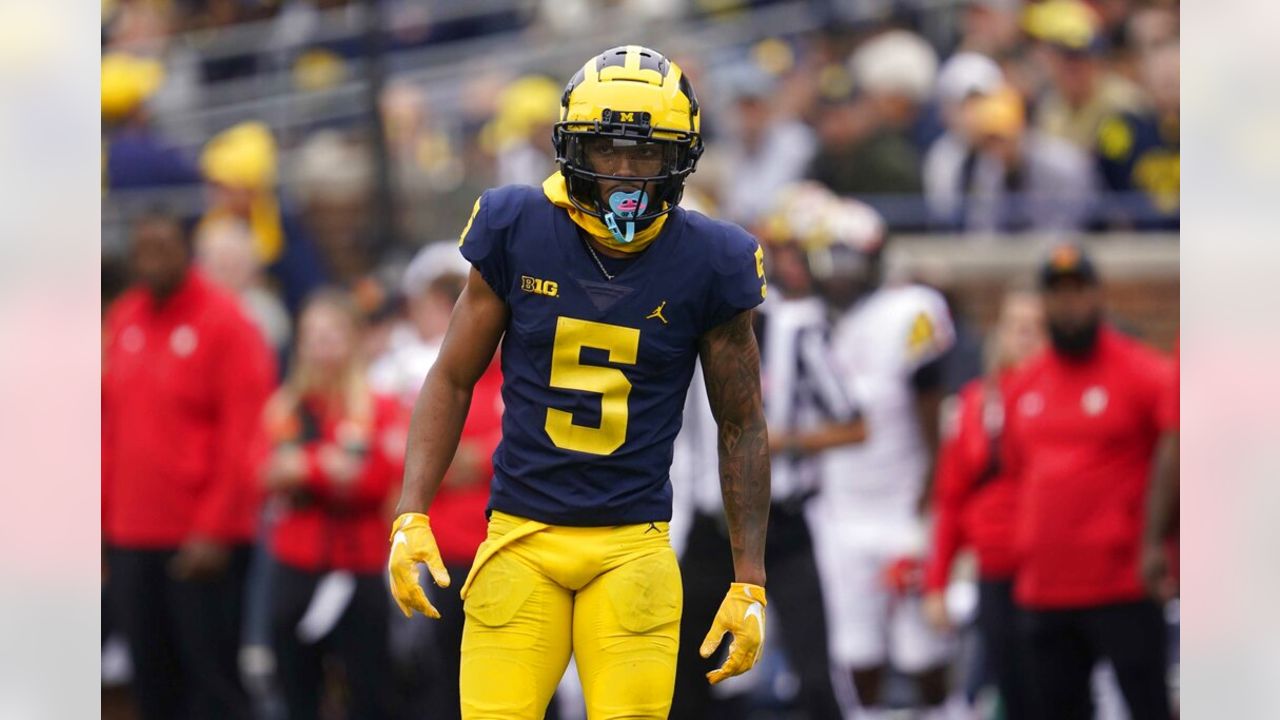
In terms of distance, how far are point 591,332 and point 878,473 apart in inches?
192

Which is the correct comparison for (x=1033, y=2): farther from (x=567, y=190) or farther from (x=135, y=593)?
(x=567, y=190)

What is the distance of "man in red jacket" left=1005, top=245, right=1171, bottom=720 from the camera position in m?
8.20

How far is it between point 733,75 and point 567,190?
805 cm

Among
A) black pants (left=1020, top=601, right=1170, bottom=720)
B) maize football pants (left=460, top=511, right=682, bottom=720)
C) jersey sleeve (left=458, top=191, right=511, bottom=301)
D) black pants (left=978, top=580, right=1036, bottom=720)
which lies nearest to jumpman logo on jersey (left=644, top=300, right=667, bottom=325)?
jersey sleeve (left=458, top=191, right=511, bottom=301)

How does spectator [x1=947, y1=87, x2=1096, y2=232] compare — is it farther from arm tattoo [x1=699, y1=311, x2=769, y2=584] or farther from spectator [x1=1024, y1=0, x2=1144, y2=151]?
arm tattoo [x1=699, y1=311, x2=769, y2=584]

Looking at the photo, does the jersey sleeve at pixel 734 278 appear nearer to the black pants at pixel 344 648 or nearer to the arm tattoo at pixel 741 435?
the arm tattoo at pixel 741 435

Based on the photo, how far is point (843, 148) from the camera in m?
12.1

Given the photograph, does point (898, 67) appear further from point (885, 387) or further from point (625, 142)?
point (625, 142)

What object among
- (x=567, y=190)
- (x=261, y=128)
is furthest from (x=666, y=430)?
(x=261, y=128)

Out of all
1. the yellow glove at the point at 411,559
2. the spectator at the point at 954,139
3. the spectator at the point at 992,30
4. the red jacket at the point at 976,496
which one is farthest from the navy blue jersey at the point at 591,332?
the spectator at the point at 992,30

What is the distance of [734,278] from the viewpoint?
5.19 meters

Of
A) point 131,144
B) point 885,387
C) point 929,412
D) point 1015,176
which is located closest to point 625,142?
point 885,387

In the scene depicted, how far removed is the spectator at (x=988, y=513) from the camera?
350 inches
